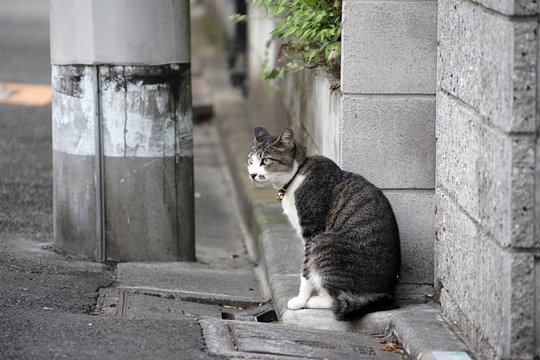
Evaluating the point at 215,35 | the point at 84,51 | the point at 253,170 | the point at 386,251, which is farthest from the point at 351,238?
the point at 215,35

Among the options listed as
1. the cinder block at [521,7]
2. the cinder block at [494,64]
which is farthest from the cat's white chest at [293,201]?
the cinder block at [521,7]

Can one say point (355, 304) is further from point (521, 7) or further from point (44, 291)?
point (521, 7)

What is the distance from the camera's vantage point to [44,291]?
18.7ft

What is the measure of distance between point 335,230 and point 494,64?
5.22 ft

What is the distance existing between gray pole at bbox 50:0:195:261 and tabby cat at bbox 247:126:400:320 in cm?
121

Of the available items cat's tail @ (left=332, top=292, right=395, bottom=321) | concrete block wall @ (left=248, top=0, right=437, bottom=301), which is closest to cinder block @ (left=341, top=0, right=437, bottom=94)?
concrete block wall @ (left=248, top=0, right=437, bottom=301)

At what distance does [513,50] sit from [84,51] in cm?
331

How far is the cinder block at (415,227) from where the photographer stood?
18.8ft

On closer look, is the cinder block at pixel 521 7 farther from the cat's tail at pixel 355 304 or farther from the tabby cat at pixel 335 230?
the cat's tail at pixel 355 304

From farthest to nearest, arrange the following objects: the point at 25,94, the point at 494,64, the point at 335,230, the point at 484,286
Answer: the point at 25,94 < the point at 335,230 < the point at 484,286 < the point at 494,64

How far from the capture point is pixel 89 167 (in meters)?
6.71

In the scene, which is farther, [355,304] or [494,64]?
[355,304]

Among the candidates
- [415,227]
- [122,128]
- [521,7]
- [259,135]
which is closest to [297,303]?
[415,227]

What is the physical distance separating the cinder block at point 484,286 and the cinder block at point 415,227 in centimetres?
41
